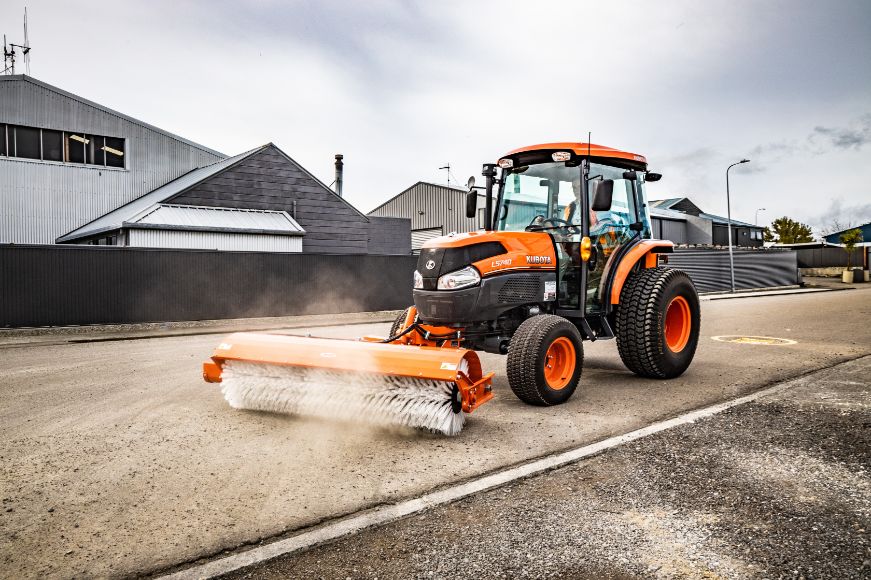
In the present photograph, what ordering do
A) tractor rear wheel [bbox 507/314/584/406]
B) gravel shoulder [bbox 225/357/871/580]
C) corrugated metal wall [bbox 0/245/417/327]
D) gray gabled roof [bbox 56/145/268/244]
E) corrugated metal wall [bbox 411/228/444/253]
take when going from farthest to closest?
corrugated metal wall [bbox 411/228/444/253], gray gabled roof [bbox 56/145/268/244], corrugated metal wall [bbox 0/245/417/327], tractor rear wheel [bbox 507/314/584/406], gravel shoulder [bbox 225/357/871/580]

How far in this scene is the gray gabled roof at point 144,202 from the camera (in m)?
20.5

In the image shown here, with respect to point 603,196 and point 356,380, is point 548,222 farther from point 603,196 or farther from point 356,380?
point 356,380

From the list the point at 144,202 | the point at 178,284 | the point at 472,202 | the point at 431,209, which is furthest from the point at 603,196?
the point at 431,209

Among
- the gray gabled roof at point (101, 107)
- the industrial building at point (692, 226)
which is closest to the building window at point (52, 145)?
the gray gabled roof at point (101, 107)

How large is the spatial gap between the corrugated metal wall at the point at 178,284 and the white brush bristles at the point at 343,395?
10.1 metres

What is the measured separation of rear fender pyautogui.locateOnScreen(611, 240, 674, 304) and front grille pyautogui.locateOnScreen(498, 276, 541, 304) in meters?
0.98

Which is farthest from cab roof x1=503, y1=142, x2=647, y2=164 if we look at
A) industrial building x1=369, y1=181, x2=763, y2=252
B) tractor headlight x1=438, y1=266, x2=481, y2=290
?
industrial building x1=369, y1=181, x2=763, y2=252

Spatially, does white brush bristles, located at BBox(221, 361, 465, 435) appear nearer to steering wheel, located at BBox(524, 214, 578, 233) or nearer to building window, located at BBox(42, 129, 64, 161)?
steering wheel, located at BBox(524, 214, 578, 233)

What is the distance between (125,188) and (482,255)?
22848 millimetres

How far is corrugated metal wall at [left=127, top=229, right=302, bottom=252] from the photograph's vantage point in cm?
1817

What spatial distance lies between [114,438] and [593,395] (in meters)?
4.20

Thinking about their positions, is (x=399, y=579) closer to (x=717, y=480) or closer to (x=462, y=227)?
(x=717, y=480)

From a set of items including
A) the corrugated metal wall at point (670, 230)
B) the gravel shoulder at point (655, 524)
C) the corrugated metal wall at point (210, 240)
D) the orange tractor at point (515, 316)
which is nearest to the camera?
the gravel shoulder at point (655, 524)

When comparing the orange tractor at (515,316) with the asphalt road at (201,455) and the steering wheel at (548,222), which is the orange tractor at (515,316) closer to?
the steering wheel at (548,222)
